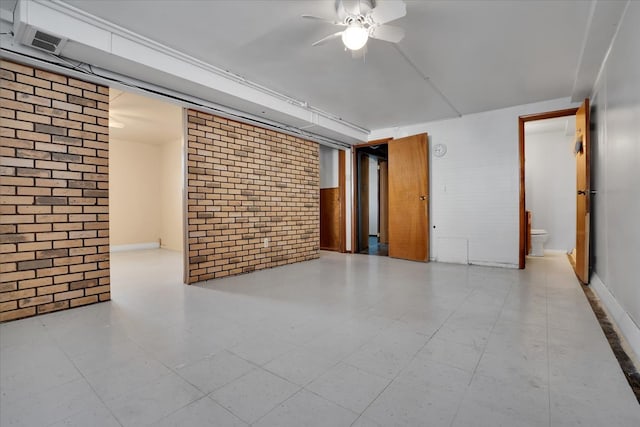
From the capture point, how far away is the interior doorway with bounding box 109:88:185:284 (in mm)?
6871

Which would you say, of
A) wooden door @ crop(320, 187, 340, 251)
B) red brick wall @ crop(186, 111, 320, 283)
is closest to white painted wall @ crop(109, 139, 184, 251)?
red brick wall @ crop(186, 111, 320, 283)

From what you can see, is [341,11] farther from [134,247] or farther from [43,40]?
[134,247]

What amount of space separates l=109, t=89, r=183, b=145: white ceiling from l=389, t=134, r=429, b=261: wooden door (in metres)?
3.90

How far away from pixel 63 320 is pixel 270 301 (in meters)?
1.78

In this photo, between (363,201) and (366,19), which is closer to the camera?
(366,19)

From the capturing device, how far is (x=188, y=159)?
12.6ft

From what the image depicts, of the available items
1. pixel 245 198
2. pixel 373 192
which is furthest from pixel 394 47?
pixel 373 192

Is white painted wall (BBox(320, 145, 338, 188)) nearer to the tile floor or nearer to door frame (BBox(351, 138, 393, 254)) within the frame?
door frame (BBox(351, 138, 393, 254))

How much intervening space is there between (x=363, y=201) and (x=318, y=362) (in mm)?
5515

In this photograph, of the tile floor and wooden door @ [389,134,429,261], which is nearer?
the tile floor

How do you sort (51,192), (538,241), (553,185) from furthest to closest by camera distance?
(553,185)
(538,241)
(51,192)

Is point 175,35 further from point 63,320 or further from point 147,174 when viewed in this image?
point 147,174

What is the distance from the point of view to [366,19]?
234 centimetres

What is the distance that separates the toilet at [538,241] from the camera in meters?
5.95
